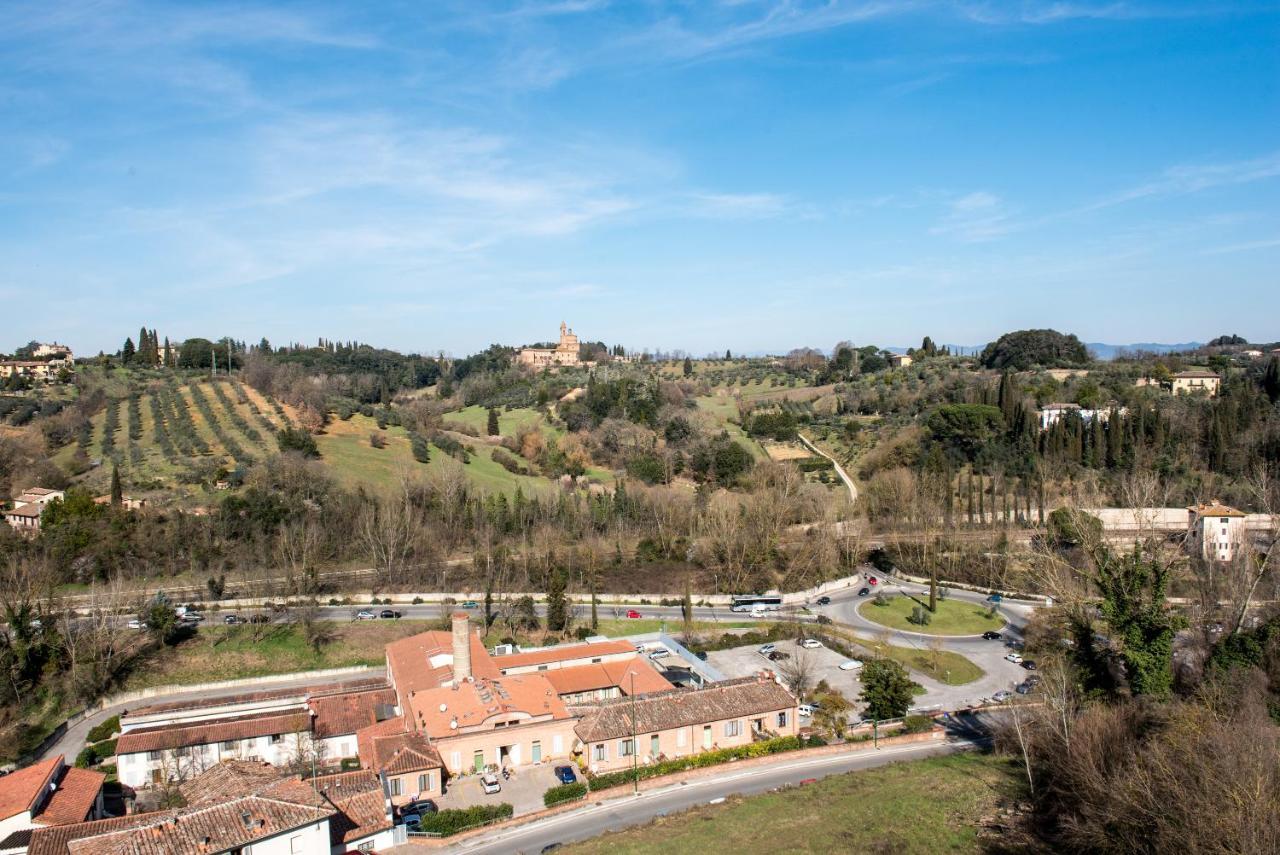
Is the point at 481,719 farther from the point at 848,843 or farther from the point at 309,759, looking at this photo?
the point at 848,843

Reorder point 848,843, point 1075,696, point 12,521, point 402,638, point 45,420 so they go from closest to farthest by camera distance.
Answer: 1. point 848,843
2. point 1075,696
3. point 402,638
4. point 12,521
5. point 45,420

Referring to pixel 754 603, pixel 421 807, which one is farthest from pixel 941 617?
pixel 421 807

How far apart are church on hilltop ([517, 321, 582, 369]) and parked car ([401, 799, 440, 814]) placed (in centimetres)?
11496

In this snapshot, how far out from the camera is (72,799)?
25.6 m

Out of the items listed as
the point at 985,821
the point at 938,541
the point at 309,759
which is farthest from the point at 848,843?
the point at 938,541

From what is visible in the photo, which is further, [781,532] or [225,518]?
[781,532]

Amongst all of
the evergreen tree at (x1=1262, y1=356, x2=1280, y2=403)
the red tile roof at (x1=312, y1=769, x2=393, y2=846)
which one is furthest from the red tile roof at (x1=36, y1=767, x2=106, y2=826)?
the evergreen tree at (x1=1262, y1=356, x2=1280, y2=403)

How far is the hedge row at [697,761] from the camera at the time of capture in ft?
91.3

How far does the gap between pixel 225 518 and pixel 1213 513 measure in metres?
64.3

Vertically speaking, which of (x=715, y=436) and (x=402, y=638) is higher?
(x=715, y=436)

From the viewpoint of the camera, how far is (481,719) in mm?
29734

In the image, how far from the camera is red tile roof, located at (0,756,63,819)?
80.0 ft

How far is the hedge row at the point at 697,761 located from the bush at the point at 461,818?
3336 mm

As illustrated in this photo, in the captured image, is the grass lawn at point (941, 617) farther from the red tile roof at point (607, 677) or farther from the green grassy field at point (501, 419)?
the green grassy field at point (501, 419)
